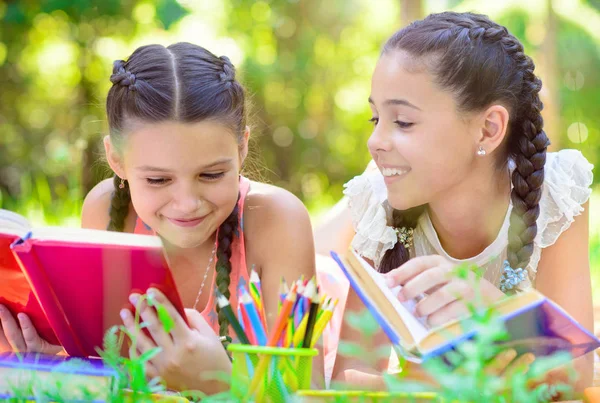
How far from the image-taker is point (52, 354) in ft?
4.67

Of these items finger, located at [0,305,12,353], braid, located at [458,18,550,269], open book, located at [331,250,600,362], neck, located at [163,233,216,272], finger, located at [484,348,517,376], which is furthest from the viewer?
neck, located at [163,233,216,272]

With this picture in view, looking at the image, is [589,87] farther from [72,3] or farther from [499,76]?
[499,76]

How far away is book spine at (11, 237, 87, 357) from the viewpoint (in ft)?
3.87

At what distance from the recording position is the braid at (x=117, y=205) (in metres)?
2.07

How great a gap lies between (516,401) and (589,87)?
925 centimetres

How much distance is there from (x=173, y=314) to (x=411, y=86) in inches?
→ 30.6

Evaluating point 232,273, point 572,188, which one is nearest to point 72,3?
point 232,273

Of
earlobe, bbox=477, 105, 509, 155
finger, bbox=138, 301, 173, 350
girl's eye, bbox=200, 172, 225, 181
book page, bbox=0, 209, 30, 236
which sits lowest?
finger, bbox=138, 301, 173, 350

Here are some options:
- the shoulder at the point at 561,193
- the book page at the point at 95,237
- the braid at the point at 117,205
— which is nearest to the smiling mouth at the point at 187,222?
the braid at the point at 117,205

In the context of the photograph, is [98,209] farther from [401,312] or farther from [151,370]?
[401,312]

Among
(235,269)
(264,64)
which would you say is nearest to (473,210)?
(235,269)

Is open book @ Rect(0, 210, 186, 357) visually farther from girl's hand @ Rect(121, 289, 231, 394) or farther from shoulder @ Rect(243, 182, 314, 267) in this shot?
shoulder @ Rect(243, 182, 314, 267)

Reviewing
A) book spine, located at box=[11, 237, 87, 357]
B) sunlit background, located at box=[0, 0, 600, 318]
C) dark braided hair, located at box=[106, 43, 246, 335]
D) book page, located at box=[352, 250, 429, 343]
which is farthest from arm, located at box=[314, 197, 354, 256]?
sunlit background, located at box=[0, 0, 600, 318]

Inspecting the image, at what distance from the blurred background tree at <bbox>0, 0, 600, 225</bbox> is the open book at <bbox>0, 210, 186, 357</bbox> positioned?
3744 millimetres
